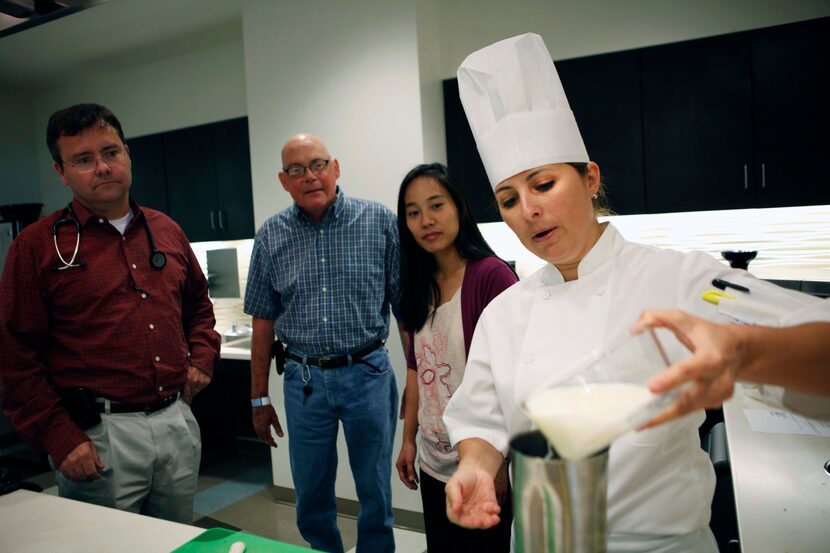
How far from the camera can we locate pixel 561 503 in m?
0.57

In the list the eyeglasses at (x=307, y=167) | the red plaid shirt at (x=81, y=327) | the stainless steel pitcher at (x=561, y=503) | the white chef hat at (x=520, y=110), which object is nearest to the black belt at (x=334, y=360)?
the red plaid shirt at (x=81, y=327)

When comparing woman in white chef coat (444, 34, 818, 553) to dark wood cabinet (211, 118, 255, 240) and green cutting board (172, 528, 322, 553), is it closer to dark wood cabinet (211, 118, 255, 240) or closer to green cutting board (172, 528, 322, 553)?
green cutting board (172, 528, 322, 553)

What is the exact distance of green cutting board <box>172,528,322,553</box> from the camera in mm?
1107

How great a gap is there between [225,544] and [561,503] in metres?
0.85

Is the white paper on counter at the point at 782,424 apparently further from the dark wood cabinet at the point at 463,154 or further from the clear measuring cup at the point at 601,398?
the dark wood cabinet at the point at 463,154

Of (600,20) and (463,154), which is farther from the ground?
(600,20)

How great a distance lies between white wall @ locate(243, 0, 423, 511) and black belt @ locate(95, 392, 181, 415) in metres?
1.43

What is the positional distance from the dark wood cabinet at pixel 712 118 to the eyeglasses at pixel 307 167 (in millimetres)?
1465

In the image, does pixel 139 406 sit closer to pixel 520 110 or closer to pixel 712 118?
pixel 520 110

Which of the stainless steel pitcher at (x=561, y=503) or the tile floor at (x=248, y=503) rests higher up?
the stainless steel pitcher at (x=561, y=503)

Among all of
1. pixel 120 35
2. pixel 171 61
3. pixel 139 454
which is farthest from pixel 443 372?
pixel 171 61

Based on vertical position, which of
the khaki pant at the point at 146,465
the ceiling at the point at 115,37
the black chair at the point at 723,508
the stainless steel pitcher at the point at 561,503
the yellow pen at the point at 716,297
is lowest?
the black chair at the point at 723,508

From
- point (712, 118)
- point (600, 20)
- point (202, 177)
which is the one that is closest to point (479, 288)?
point (712, 118)

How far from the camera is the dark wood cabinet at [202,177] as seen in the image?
3.87m
